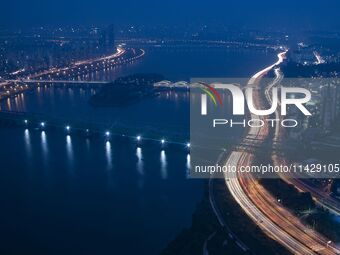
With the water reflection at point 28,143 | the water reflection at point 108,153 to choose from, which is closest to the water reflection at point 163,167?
the water reflection at point 108,153

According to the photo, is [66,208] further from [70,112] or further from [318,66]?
[318,66]

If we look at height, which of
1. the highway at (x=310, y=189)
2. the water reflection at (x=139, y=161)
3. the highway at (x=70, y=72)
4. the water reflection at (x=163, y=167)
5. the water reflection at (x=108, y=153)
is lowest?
the highway at (x=70, y=72)

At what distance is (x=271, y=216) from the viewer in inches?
136

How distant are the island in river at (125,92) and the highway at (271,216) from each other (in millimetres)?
3674

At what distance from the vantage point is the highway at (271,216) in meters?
3.06

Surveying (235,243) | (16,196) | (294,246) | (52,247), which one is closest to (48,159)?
(16,196)

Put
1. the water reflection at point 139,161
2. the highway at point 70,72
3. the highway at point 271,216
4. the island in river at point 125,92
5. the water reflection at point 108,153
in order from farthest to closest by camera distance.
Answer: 1. the highway at point 70,72
2. the island in river at point 125,92
3. the water reflection at point 108,153
4. the water reflection at point 139,161
5. the highway at point 271,216

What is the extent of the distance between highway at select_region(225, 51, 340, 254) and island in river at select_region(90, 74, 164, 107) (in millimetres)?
3674

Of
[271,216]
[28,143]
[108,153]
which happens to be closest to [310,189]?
[271,216]

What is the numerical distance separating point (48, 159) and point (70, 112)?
2.19 meters

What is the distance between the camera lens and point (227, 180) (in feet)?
13.7

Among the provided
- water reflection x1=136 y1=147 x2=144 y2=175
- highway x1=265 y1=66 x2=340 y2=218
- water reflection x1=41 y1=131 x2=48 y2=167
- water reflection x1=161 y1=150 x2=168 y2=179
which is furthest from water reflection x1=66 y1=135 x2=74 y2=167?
highway x1=265 y1=66 x2=340 y2=218

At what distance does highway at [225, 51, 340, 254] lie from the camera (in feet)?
10.1

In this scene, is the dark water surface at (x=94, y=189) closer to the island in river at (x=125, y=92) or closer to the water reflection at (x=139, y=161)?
the water reflection at (x=139, y=161)
